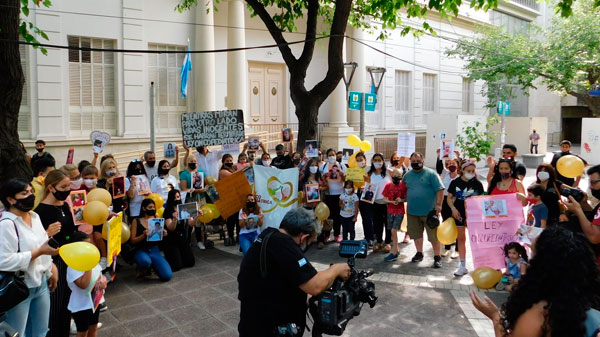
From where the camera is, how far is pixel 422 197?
801 cm

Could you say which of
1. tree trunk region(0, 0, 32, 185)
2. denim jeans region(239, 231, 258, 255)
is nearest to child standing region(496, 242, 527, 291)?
denim jeans region(239, 231, 258, 255)

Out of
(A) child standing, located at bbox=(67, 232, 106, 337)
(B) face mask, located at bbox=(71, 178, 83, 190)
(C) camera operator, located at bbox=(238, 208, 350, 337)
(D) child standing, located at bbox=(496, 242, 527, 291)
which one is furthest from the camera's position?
(B) face mask, located at bbox=(71, 178, 83, 190)

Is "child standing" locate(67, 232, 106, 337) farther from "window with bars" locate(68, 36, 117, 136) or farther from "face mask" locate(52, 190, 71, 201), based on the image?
"window with bars" locate(68, 36, 117, 136)

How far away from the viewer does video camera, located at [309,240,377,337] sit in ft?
11.2

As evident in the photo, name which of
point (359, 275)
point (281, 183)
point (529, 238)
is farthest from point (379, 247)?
point (359, 275)

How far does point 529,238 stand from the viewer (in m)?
6.38

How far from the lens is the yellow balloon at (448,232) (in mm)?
7582

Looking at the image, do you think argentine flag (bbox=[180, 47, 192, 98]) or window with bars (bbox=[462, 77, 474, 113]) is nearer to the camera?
argentine flag (bbox=[180, 47, 192, 98])

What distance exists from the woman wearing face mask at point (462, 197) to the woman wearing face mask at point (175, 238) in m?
4.10

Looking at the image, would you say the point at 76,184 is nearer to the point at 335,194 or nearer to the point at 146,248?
the point at 146,248

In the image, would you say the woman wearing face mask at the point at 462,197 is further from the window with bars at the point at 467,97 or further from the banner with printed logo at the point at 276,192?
the window with bars at the point at 467,97

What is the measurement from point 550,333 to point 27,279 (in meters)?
3.90

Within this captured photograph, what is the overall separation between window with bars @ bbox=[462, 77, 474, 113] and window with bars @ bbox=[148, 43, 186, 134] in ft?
58.0

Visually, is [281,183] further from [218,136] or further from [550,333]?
[550,333]
